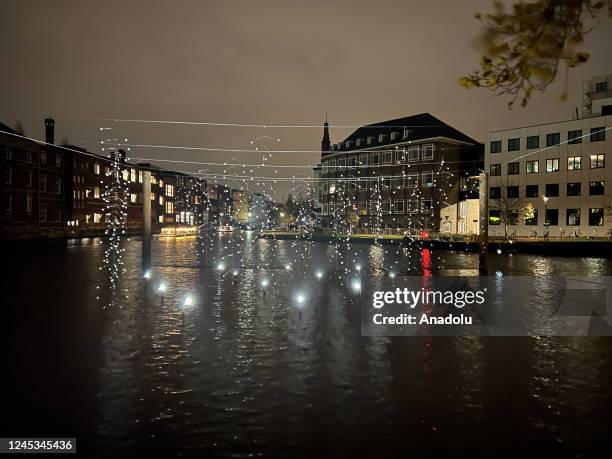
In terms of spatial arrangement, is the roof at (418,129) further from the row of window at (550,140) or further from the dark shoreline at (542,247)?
the dark shoreline at (542,247)

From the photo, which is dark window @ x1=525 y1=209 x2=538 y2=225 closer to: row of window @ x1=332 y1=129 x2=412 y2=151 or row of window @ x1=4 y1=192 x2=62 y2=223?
row of window @ x1=332 y1=129 x2=412 y2=151

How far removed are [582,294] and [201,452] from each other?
14.7 meters

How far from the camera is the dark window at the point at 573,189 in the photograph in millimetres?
49875

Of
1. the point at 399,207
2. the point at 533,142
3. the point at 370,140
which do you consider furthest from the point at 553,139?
the point at 370,140

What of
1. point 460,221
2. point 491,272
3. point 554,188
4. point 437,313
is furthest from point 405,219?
point 437,313

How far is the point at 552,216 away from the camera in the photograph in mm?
51844

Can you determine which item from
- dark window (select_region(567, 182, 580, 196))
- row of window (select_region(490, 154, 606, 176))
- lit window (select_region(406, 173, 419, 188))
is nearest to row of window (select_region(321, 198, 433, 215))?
lit window (select_region(406, 173, 419, 188))

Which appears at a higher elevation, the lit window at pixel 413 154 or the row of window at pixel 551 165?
the lit window at pixel 413 154

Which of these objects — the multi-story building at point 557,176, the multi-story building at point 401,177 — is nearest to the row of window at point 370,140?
the multi-story building at point 401,177

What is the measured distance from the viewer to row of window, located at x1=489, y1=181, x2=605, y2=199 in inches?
1911

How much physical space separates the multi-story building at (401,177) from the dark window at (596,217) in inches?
611
